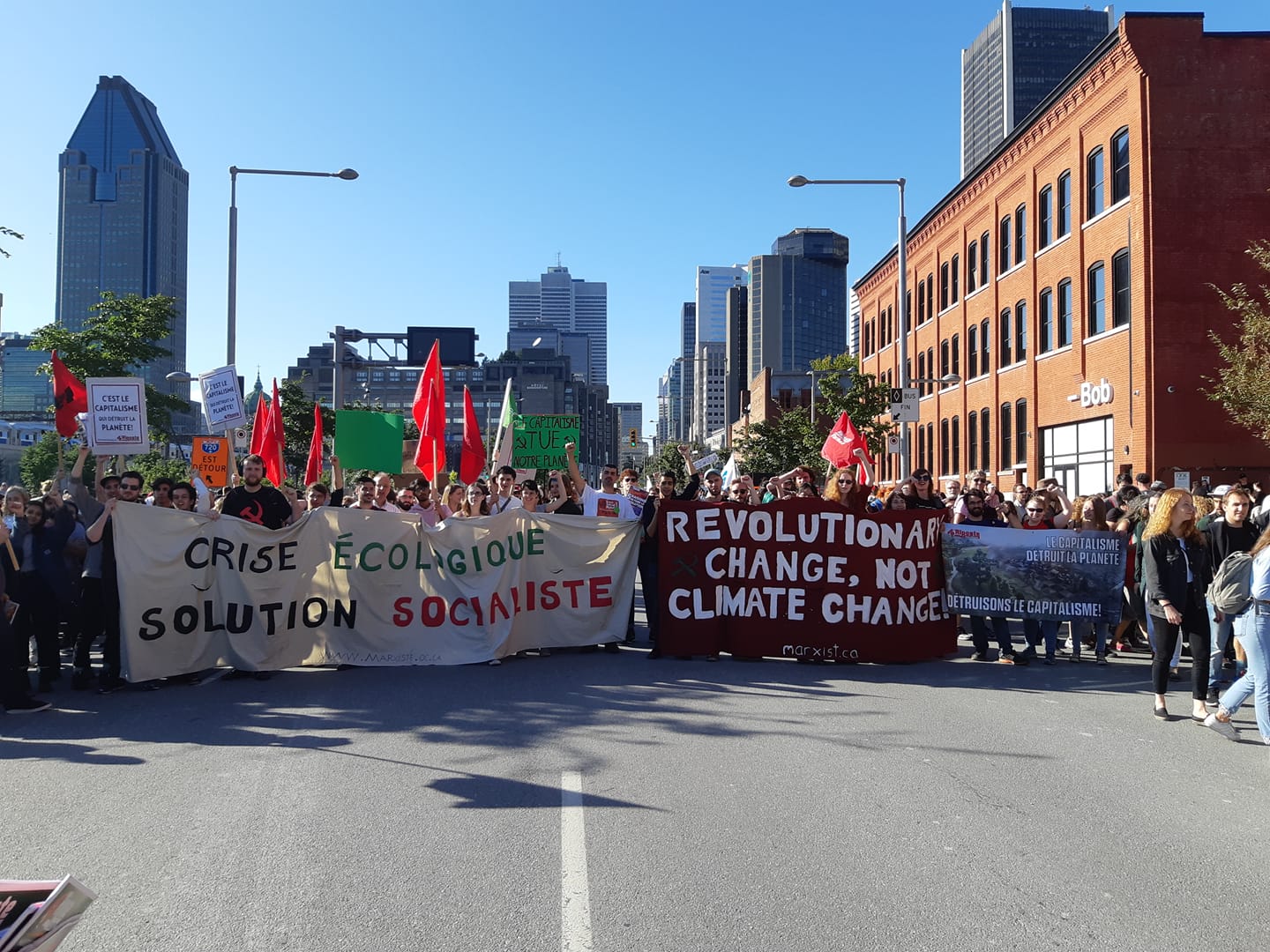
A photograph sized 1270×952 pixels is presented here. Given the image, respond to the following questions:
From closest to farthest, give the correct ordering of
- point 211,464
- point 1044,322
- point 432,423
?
1. point 432,423
2. point 211,464
3. point 1044,322

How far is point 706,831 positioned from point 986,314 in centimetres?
3548

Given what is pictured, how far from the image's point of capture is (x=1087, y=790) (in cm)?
588

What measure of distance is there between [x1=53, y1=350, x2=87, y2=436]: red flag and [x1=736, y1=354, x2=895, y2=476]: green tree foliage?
22.5m

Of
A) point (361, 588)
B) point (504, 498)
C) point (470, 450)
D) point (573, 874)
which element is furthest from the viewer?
point (470, 450)

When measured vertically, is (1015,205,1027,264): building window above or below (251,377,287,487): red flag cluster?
above

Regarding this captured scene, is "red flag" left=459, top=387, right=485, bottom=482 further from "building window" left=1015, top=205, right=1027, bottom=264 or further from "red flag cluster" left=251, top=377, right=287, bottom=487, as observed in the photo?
"building window" left=1015, top=205, right=1027, bottom=264

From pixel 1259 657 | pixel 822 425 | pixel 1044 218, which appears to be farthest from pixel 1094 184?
pixel 1259 657

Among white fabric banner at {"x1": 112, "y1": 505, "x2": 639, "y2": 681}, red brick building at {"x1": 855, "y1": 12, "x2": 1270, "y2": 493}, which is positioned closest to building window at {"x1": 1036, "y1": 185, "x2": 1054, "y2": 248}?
red brick building at {"x1": 855, "y1": 12, "x2": 1270, "y2": 493}

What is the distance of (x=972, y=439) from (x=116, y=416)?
3322 cm

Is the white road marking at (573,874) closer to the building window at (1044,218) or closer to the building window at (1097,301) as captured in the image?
the building window at (1097,301)

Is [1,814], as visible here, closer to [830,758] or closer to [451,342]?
[830,758]

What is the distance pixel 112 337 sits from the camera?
2408 centimetres

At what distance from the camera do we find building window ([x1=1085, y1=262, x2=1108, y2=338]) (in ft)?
93.1

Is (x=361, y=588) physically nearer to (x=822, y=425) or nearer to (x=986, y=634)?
(x=986, y=634)
